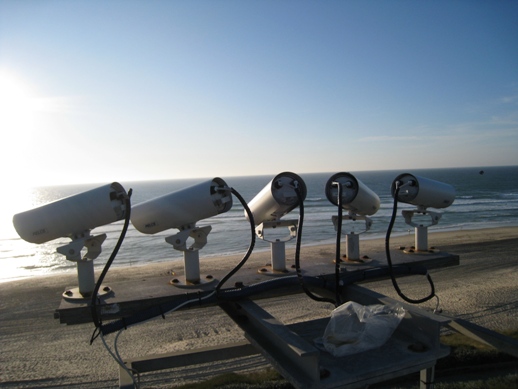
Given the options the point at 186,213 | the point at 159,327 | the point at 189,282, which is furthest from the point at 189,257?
the point at 159,327

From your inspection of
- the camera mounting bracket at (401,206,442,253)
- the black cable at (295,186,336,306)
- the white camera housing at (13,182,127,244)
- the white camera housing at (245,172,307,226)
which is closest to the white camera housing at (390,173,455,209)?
the camera mounting bracket at (401,206,442,253)

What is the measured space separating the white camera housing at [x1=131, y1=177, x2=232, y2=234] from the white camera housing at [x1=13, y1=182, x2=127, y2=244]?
326 millimetres

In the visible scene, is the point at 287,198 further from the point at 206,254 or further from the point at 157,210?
the point at 206,254

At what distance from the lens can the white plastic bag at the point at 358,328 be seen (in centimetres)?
274

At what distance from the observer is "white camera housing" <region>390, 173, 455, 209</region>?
16.0 ft

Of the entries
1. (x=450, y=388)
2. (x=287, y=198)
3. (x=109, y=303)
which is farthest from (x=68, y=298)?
(x=450, y=388)

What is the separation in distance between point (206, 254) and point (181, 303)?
22184 millimetres

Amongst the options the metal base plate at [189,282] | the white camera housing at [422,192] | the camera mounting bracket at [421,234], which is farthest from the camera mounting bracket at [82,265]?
the camera mounting bracket at [421,234]

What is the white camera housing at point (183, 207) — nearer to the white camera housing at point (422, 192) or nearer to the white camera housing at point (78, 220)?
the white camera housing at point (78, 220)

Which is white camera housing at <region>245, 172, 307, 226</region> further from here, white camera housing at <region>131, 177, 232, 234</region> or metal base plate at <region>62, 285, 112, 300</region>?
metal base plate at <region>62, 285, 112, 300</region>

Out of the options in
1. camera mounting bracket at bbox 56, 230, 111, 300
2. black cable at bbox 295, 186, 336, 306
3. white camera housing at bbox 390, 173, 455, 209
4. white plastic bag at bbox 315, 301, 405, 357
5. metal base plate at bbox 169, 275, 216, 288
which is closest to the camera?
white plastic bag at bbox 315, 301, 405, 357

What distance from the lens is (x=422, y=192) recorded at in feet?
16.2

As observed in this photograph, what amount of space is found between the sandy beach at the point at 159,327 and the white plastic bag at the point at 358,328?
1.61m

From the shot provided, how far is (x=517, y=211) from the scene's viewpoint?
42062 millimetres
